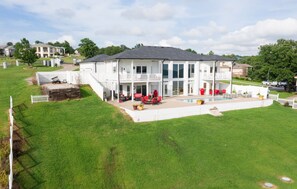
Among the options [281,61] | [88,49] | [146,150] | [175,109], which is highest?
[88,49]

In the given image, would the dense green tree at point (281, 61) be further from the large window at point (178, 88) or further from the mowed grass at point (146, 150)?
the mowed grass at point (146, 150)

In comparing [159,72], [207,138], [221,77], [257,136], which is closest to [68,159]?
[207,138]

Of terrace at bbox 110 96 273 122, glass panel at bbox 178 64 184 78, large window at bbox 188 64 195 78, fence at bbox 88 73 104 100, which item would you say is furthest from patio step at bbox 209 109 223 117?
fence at bbox 88 73 104 100

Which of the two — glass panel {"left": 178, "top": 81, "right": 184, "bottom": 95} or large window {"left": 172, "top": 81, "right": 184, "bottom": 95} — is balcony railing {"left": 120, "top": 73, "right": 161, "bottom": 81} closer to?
large window {"left": 172, "top": 81, "right": 184, "bottom": 95}

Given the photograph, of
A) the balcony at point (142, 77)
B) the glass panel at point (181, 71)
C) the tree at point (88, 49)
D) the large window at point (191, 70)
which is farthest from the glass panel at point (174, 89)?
the tree at point (88, 49)

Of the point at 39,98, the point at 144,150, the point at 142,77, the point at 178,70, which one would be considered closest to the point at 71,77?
the point at 39,98

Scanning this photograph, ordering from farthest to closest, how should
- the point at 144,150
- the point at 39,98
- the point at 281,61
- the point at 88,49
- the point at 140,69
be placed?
1. the point at 88,49
2. the point at 281,61
3. the point at 140,69
4. the point at 39,98
5. the point at 144,150

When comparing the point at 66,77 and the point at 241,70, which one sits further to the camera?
the point at 241,70

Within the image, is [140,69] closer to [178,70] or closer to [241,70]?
[178,70]
